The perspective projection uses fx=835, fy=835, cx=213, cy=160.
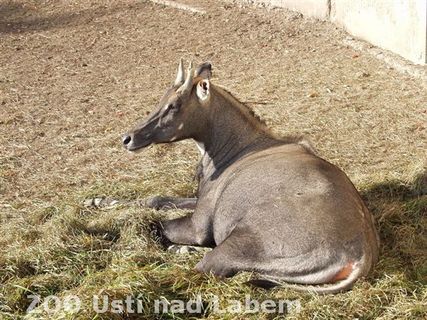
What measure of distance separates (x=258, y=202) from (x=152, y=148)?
2.69 meters

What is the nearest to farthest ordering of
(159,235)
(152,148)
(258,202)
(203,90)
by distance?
(258,202) → (159,235) → (203,90) → (152,148)

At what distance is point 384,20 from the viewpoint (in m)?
10.9

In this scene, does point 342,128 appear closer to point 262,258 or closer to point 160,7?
point 262,258

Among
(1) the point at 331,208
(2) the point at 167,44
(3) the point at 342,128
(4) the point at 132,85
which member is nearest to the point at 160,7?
(2) the point at 167,44

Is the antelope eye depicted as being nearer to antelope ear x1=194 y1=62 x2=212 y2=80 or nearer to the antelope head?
the antelope head

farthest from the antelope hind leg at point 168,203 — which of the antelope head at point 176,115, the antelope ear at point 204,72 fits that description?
the antelope ear at point 204,72

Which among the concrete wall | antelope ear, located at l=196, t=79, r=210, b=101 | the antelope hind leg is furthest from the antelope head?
the concrete wall

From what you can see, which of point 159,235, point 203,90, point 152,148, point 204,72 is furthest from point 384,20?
point 159,235

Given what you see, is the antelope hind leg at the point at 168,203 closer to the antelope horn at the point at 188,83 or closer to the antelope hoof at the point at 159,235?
the antelope hoof at the point at 159,235

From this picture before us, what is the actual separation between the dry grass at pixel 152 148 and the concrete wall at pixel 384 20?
0.29 metres

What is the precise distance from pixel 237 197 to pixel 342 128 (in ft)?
9.94

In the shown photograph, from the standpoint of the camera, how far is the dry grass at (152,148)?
5.40 m

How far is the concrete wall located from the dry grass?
29cm

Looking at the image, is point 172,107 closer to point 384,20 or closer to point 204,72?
point 204,72
